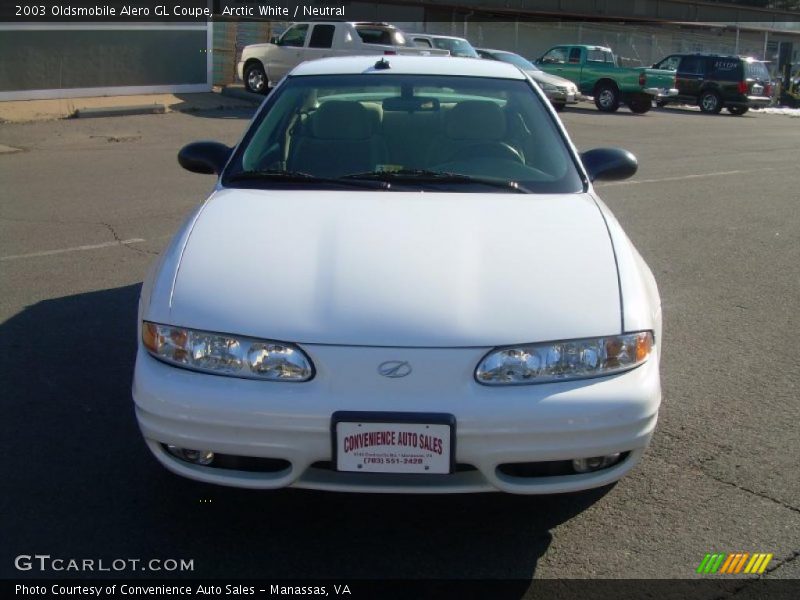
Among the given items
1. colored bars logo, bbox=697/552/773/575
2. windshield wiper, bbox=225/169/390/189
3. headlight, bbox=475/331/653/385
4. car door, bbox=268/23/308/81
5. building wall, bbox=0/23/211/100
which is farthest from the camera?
car door, bbox=268/23/308/81

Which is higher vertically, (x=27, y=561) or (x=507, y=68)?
(x=507, y=68)

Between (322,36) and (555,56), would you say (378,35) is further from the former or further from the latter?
(555,56)

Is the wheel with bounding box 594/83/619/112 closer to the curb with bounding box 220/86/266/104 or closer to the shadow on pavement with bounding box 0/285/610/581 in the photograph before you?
the curb with bounding box 220/86/266/104

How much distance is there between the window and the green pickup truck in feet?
28.3

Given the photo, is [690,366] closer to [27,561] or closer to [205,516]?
[205,516]

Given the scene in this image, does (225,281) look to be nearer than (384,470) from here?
No

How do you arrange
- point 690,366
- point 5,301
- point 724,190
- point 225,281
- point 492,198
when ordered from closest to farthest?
point 225,281
point 492,198
point 690,366
point 5,301
point 724,190

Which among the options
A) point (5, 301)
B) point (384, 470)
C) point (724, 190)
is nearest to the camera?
point (384, 470)

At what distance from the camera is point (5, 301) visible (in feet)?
19.5

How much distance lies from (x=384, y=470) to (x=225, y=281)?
87 centimetres

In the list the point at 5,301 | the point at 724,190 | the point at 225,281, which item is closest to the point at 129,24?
the point at 724,190

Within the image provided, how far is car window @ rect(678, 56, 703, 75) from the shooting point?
95.5 feet

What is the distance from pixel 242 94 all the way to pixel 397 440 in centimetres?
1955

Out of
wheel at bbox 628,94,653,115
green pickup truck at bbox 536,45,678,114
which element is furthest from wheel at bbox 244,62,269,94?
wheel at bbox 628,94,653,115
